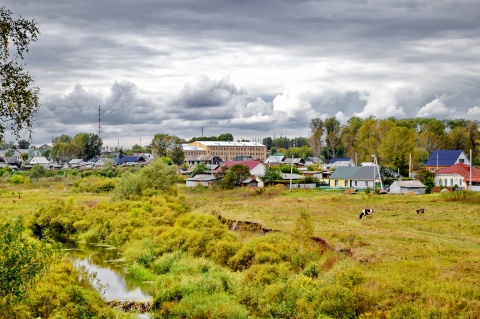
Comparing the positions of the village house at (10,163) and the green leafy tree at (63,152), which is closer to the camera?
the village house at (10,163)

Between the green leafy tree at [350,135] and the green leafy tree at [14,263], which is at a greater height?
the green leafy tree at [350,135]

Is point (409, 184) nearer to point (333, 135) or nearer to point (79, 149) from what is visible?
point (333, 135)

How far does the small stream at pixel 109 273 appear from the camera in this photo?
25.2m

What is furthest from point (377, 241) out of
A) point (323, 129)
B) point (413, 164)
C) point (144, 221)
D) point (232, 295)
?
point (323, 129)

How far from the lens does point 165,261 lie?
1174 inches

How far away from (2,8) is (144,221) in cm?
3070

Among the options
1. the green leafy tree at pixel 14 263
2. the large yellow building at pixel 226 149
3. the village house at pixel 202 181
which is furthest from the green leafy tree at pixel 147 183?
the large yellow building at pixel 226 149

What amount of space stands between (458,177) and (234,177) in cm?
3211

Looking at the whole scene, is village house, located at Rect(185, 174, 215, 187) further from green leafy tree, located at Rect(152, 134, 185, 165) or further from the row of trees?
the row of trees

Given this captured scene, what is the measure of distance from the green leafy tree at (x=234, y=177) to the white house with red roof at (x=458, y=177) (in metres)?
28.5

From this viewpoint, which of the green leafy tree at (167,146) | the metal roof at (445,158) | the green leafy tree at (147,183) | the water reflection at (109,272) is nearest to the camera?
the water reflection at (109,272)

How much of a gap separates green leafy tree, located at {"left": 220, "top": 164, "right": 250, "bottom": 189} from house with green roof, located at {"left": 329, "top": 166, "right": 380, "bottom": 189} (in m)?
14.0

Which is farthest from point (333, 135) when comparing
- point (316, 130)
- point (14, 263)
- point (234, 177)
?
point (14, 263)

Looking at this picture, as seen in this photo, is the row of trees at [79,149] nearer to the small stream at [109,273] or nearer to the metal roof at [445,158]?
the metal roof at [445,158]
